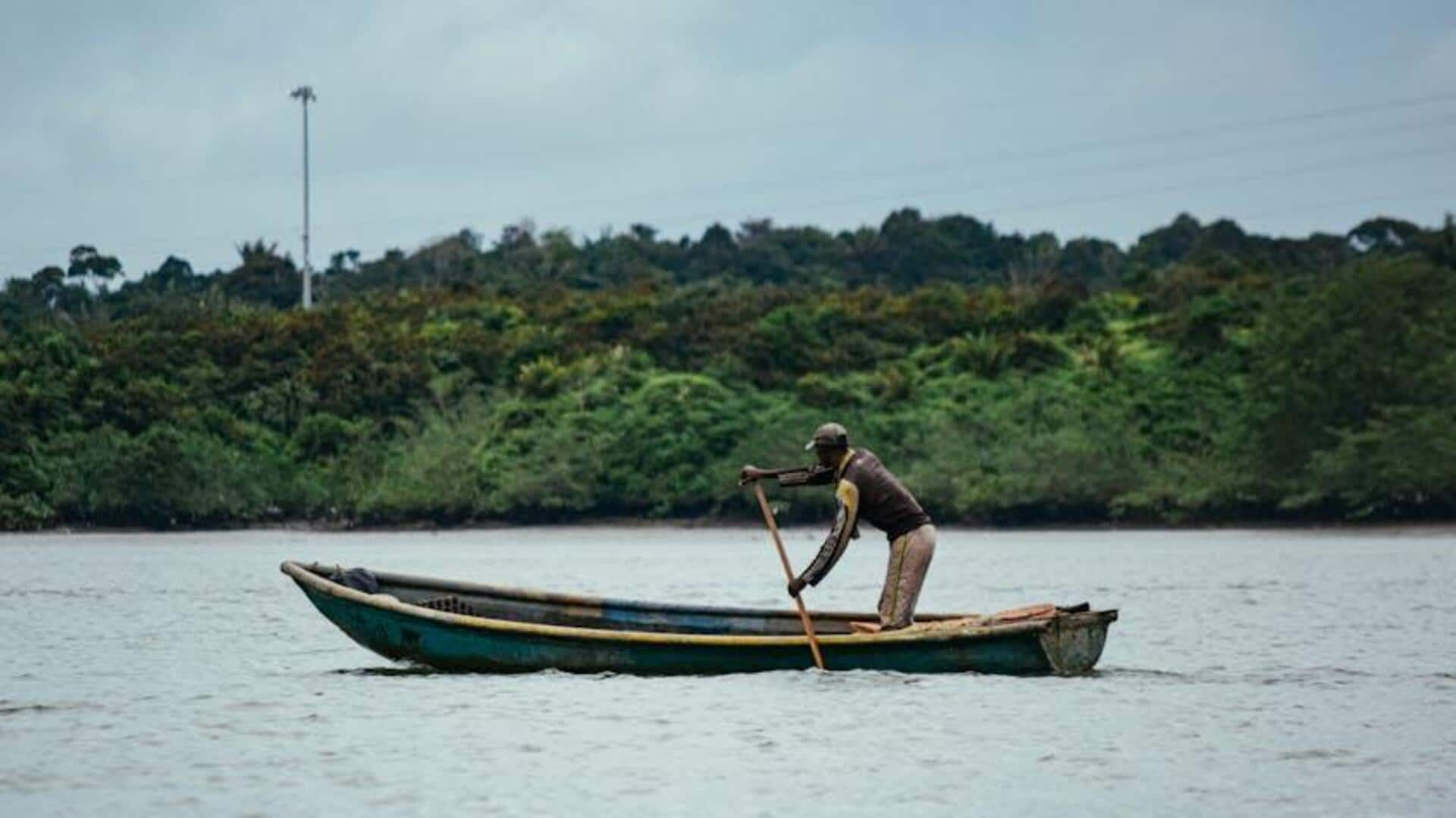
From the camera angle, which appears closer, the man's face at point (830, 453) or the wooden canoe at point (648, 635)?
the wooden canoe at point (648, 635)

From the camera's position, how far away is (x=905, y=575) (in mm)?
20484

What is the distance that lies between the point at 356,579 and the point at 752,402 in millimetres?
55719

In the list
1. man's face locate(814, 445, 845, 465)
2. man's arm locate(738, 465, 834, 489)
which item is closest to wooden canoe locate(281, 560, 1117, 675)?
man's arm locate(738, 465, 834, 489)

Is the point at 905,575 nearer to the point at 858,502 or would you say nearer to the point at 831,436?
the point at 858,502

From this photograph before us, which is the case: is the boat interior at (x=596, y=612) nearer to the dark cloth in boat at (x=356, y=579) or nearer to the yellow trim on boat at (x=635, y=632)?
the dark cloth in boat at (x=356, y=579)

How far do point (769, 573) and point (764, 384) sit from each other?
105ft

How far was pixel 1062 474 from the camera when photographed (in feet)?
230

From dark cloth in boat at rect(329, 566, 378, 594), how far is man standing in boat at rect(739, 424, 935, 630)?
3.71m

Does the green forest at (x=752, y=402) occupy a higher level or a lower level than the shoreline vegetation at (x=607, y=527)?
higher

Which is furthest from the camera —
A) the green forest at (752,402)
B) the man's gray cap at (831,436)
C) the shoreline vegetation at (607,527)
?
the shoreline vegetation at (607,527)

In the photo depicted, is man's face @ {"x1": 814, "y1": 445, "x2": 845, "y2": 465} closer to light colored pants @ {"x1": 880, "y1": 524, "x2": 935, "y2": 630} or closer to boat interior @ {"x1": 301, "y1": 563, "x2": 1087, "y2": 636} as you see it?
light colored pants @ {"x1": 880, "y1": 524, "x2": 935, "y2": 630}

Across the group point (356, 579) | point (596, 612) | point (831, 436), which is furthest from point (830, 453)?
point (356, 579)

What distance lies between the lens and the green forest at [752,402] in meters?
65.5

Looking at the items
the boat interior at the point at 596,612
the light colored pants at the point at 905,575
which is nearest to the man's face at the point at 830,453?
the light colored pants at the point at 905,575
